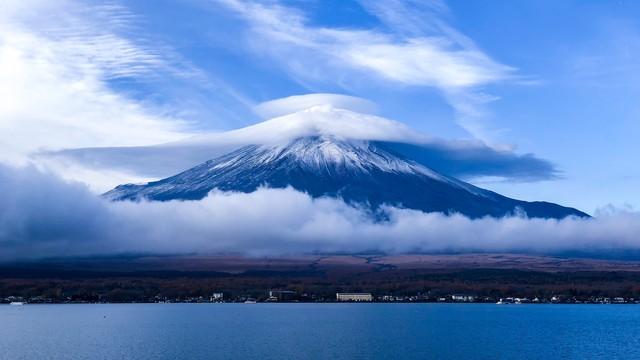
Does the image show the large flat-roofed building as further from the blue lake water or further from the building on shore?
the blue lake water

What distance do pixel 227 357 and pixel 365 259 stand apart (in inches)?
5309

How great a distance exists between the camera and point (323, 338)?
68.2 m

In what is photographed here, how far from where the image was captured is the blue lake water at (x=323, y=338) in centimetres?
5856

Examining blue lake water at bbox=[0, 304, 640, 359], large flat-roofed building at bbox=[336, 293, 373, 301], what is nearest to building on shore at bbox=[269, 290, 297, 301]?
large flat-roofed building at bbox=[336, 293, 373, 301]

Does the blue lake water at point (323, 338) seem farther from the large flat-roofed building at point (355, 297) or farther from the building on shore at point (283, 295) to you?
the building on shore at point (283, 295)

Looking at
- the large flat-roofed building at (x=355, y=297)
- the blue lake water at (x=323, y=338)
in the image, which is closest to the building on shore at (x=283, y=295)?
the large flat-roofed building at (x=355, y=297)

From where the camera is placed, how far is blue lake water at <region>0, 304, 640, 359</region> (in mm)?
58562

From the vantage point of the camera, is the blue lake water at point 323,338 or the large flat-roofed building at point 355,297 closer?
the blue lake water at point 323,338

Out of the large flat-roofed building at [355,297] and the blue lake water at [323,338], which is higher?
the large flat-roofed building at [355,297]

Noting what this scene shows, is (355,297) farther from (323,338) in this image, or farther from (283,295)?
(323,338)

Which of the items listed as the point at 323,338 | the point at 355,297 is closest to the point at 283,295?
the point at 355,297

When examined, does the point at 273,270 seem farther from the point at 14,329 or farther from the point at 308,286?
the point at 14,329

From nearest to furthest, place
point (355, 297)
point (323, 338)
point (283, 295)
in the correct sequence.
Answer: point (323, 338) → point (283, 295) → point (355, 297)

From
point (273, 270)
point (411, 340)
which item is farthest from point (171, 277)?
point (411, 340)
